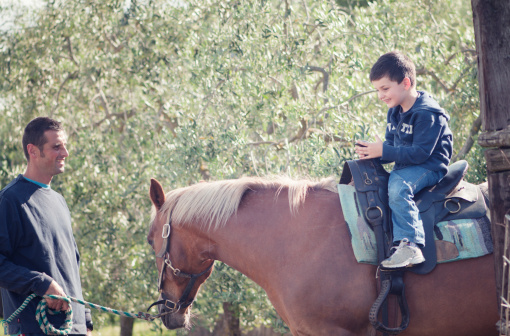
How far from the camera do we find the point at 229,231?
10.7 ft

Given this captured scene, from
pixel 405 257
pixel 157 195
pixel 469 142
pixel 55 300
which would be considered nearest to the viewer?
pixel 405 257

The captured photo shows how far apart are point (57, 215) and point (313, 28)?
4.45 meters

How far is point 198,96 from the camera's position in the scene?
644 cm

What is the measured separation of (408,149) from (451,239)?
0.56 meters

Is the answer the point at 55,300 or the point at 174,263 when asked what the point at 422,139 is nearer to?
the point at 174,263

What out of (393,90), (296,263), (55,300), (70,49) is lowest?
(55,300)

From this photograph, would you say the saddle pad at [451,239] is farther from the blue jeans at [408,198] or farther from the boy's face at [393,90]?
the boy's face at [393,90]

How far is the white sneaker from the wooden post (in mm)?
440

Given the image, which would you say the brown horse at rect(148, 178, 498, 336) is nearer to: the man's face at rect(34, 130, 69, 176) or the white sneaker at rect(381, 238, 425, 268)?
the white sneaker at rect(381, 238, 425, 268)

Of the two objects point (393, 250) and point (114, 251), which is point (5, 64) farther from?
point (393, 250)

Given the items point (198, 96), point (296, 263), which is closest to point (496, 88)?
point (296, 263)

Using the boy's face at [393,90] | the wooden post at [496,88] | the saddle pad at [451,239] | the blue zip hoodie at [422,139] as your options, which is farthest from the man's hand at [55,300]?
the wooden post at [496,88]

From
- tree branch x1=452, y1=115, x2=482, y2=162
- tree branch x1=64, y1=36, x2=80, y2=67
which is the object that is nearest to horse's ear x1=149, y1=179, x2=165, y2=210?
tree branch x1=452, y1=115, x2=482, y2=162

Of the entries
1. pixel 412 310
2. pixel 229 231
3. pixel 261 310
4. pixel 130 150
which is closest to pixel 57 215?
pixel 229 231
